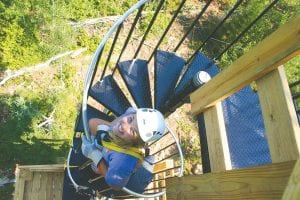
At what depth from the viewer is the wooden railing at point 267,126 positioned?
1761 millimetres

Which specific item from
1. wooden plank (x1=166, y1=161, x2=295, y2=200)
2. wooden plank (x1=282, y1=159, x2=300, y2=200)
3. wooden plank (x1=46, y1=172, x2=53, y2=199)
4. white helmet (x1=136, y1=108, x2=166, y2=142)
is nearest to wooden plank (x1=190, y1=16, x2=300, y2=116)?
white helmet (x1=136, y1=108, x2=166, y2=142)

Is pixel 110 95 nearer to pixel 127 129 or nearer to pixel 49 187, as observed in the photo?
pixel 127 129

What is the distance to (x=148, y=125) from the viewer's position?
3014 mm

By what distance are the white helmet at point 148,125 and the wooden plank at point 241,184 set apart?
0.49 meters

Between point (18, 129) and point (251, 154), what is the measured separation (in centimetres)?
324

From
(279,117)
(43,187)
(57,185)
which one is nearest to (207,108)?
(279,117)

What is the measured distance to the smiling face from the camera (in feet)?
9.98

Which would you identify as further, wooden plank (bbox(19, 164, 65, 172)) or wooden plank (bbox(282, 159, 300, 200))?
wooden plank (bbox(19, 164, 65, 172))

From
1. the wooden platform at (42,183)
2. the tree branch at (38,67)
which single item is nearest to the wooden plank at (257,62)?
the wooden platform at (42,183)

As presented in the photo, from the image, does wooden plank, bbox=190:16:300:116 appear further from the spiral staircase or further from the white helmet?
the white helmet

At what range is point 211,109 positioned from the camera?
111 inches

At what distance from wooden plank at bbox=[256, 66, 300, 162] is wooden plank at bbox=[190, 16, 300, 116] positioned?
0.07m

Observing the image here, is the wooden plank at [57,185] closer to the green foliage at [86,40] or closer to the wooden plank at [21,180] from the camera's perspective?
the wooden plank at [21,180]

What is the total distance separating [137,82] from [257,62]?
2.35 meters
